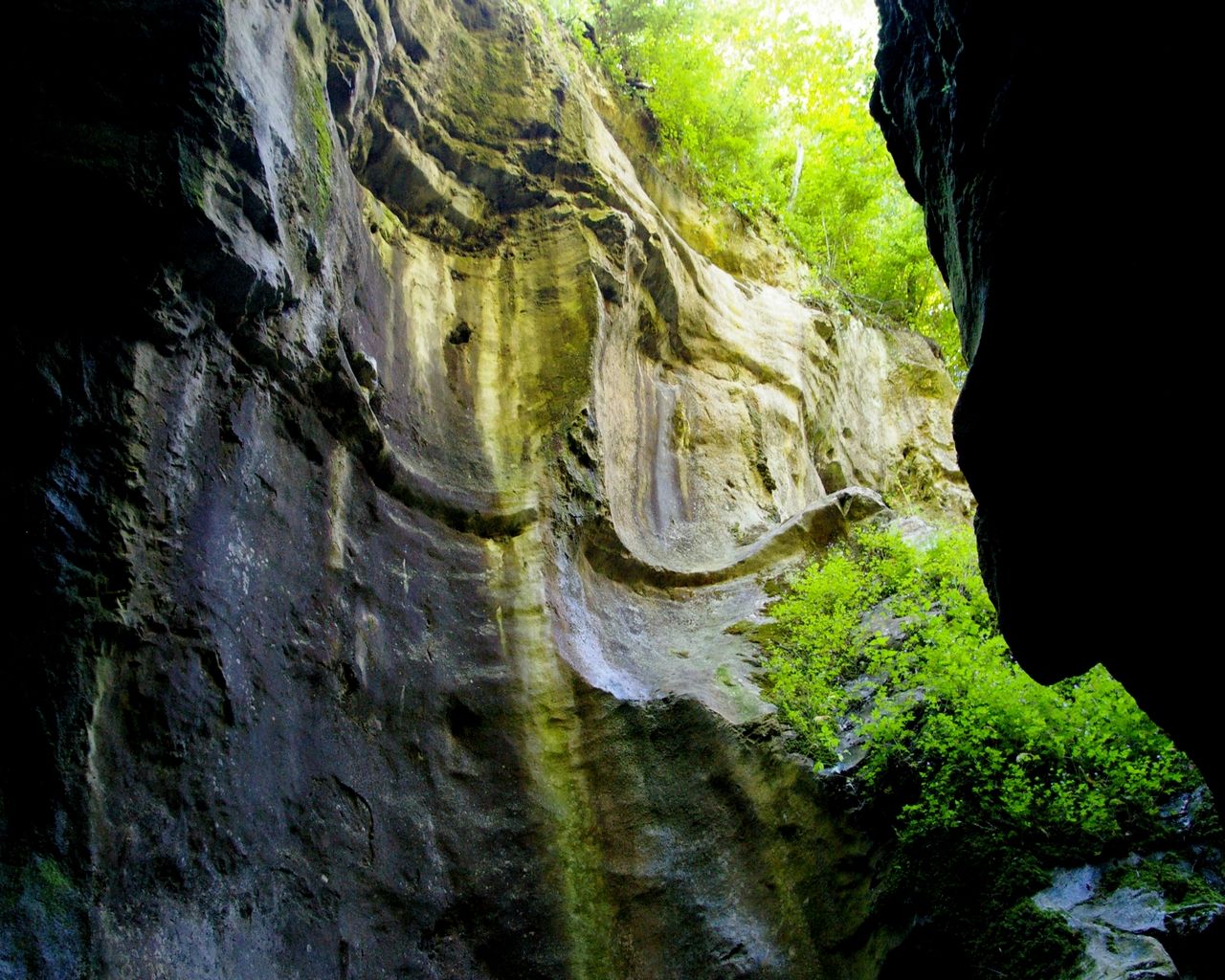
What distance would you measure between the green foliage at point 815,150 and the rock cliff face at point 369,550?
7454mm

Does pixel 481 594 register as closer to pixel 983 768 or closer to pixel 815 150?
pixel 983 768

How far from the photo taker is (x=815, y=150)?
2255 centimetres

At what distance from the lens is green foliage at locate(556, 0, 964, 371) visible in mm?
19453

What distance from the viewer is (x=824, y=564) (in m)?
11.6

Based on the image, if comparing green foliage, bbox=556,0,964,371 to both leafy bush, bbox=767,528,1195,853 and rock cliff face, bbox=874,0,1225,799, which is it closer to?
leafy bush, bbox=767,528,1195,853

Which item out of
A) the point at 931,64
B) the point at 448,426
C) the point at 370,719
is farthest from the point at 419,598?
the point at 931,64

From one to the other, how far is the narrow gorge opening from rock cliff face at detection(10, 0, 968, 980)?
0.12 ft

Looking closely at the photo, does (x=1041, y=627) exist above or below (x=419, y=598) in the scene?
below

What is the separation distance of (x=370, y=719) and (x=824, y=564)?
662 centimetres

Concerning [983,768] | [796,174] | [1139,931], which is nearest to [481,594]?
[983,768]

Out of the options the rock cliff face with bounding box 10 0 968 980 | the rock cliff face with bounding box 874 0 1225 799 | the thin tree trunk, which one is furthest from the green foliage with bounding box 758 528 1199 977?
the thin tree trunk

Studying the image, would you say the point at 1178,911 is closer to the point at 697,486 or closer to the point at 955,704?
the point at 955,704

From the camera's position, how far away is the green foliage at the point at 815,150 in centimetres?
1945

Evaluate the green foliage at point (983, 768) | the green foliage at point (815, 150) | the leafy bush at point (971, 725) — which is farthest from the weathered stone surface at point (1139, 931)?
the green foliage at point (815, 150)
